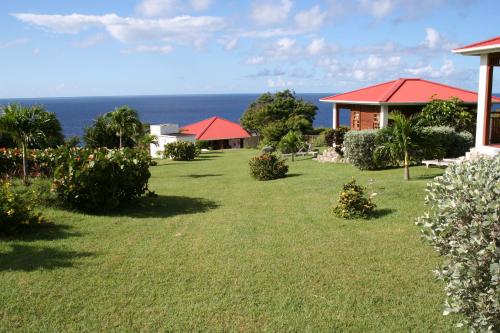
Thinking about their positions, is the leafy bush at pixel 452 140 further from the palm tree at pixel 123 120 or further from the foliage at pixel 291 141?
the palm tree at pixel 123 120

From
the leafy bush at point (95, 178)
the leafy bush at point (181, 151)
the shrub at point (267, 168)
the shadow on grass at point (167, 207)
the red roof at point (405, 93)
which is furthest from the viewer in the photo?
the leafy bush at point (181, 151)

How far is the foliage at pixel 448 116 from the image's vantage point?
20125 millimetres

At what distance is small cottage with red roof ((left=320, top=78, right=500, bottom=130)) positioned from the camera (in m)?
23.9

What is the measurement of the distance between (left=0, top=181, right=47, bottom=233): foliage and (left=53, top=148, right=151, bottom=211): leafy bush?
163 centimetres

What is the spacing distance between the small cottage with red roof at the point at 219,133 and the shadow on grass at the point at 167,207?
124ft

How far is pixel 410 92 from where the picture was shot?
25.1m

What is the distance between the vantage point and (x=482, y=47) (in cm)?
1334

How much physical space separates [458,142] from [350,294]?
14.5 meters

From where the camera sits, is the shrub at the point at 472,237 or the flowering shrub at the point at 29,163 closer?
the shrub at the point at 472,237

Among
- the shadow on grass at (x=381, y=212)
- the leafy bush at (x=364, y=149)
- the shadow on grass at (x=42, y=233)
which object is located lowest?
the shadow on grass at (x=42, y=233)

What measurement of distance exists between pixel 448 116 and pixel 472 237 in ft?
59.4

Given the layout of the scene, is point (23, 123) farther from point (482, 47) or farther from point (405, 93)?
point (405, 93)

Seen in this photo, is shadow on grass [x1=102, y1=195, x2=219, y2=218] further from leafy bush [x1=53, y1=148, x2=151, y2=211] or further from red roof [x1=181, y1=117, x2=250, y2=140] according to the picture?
red roof [x1=181, y1=117, x2=250, y2=140]

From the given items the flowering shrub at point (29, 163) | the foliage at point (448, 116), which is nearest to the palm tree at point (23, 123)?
the flowering shrub at point (29, 163)
